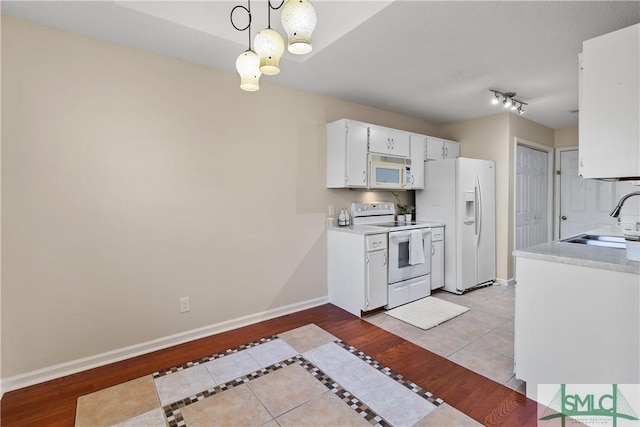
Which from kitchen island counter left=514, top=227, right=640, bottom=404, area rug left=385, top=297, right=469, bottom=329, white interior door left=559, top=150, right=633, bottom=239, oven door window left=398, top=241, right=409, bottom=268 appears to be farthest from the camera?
white interior door left=559, top=150, right=633, bottom=239

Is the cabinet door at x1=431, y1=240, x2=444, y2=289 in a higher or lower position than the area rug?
higher

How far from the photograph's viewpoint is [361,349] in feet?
8.32

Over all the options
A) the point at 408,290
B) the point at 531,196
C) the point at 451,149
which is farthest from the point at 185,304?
the point at 531,196

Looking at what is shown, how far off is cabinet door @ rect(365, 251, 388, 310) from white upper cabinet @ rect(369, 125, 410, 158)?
4.06ft

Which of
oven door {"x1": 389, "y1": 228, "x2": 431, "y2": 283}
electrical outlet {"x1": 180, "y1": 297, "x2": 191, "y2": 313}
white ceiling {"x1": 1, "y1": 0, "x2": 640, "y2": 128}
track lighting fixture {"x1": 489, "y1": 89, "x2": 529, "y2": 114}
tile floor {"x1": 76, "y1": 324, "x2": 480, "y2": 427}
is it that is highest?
white ceiling {"x1": 1, "y1": 0, "x2": 640, "y2": 128}

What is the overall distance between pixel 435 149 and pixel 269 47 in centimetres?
345

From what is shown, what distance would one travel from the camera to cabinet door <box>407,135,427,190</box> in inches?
159

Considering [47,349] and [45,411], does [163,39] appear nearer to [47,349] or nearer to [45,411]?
[47,349]

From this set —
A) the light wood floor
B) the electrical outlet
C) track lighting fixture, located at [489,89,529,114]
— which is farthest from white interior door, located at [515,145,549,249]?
the electrical outlet

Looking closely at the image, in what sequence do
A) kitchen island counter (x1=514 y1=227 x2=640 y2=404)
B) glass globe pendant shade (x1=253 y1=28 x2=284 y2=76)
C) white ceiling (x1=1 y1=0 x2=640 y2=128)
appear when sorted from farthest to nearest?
white ceiling (x1=1 y1=0 x2=640 y2=128) → kitchen island counter (x1=514 y1=227 x2=640 y2=404) → glass globe pendant shade (x1=253 y1=28 x2=284 y2=76)

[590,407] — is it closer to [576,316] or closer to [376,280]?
[576,316]

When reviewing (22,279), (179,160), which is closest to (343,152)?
(179,160)

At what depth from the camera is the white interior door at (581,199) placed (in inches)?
184

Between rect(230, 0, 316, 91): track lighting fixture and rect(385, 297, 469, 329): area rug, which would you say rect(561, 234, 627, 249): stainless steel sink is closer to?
rect(385, 297, 469, 329): area rug
